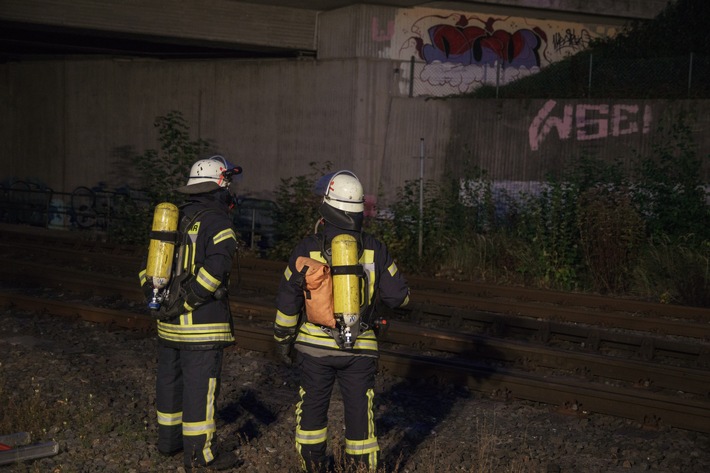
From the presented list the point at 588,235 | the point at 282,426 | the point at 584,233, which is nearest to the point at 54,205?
the point at 584,233

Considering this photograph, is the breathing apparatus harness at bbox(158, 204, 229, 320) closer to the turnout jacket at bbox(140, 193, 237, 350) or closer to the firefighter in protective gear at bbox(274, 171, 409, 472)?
the turnout jacket at bbox(140, 193, 237, 350)

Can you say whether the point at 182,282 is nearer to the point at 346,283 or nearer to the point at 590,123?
the point at 346,283

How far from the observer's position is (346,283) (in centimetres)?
564

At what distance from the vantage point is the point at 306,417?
19.7ft

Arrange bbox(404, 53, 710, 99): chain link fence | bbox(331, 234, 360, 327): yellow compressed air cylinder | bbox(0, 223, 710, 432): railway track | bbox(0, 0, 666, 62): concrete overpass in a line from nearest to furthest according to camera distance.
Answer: bbox(331, 234, 360, 327): yellow compressed air cylinder
bbox(0, 223, 710, 432): railway track
bbox(404, 53, 710, 99): chain link fence
bbox(0, 0, 666, 62): concrete overpass

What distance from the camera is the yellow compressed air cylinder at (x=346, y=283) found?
5641 millimetres

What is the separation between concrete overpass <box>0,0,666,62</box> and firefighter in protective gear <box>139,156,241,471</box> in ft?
45.8

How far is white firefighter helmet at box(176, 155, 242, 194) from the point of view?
6.54 metres

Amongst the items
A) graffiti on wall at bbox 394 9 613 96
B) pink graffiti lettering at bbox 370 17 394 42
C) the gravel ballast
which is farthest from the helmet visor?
pink graffiti lettering at bbox 370 17 394 42

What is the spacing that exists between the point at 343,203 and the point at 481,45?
1616 centimetres

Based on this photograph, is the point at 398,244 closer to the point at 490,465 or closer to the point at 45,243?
the point at 45,243

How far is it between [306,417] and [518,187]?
1315 cm

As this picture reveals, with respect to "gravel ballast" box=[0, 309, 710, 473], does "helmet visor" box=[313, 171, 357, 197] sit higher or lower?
higher

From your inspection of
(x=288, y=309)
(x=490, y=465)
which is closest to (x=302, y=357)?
(x=288, y=309)
